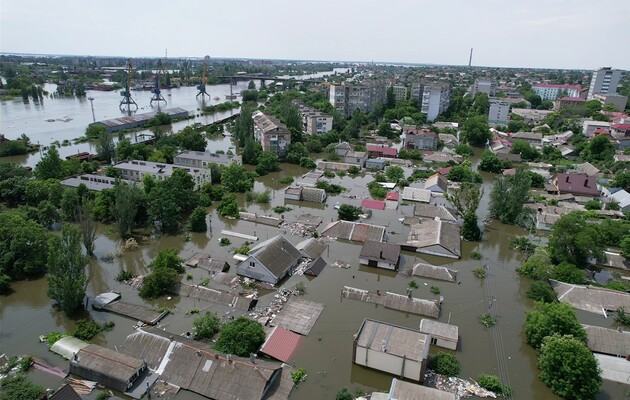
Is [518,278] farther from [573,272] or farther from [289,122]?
[289,122]

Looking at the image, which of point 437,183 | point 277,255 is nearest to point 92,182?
point 277,255

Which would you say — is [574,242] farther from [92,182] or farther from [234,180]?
[92,182]

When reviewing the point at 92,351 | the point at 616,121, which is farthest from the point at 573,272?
the point at 616,121

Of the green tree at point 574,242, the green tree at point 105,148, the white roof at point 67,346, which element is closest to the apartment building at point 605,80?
the green tree at point 574,242

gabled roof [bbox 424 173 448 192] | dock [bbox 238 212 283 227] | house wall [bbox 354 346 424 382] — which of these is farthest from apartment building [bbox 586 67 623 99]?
house wall [bbox 354 346 424 382]

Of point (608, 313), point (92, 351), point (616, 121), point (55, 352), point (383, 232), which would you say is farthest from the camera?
point (616, 121)

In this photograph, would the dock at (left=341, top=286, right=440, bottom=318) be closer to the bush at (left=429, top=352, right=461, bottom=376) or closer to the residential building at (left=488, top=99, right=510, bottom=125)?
the bush at (left=429, top=352, right=461, bottom=376)
